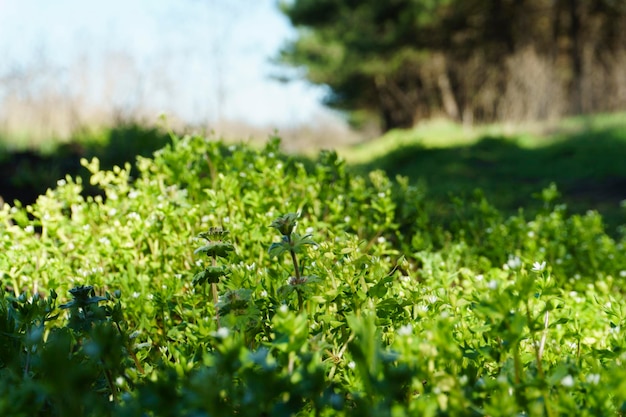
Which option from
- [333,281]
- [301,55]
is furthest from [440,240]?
[301,55]

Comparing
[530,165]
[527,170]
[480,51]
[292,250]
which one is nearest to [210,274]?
[292,250]

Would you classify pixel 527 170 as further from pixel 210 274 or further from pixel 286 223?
pixel 210 274

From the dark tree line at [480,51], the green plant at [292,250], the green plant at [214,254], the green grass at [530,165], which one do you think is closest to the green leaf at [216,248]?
the green plant at [214,254]

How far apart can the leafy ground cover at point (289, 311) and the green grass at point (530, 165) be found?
176 cm

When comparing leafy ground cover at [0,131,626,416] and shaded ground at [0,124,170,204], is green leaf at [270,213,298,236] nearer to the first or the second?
leafy ground cover at [0,131,626,416]

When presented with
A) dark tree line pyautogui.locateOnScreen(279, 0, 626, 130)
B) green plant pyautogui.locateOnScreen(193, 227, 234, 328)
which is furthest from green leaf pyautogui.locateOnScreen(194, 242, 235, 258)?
dark tree line pyautogui.locateOnScreen(279, 0, 626, 130)

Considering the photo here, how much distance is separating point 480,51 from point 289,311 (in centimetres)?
1919

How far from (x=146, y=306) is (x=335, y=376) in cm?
87

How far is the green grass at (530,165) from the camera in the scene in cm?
660

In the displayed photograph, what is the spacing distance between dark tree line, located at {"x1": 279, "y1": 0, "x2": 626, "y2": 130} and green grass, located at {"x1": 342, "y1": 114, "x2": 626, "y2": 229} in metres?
2.34

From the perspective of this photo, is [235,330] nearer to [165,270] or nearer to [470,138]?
[165,270]

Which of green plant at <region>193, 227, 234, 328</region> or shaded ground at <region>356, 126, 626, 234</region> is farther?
shaded ground at <region>356, 126, 626, 234</region>

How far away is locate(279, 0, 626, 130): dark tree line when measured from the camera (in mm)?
15797

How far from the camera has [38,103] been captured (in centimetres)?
1229
